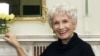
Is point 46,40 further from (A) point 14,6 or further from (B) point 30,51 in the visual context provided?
(A) point 14,6

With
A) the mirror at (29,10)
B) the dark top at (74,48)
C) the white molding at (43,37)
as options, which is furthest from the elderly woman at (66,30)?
the mirror at (29,10)

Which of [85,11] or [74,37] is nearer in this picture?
[74,37]

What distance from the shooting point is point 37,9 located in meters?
3.18

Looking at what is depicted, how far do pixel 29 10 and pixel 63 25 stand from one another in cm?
160

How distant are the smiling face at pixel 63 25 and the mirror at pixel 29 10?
5.07 ft

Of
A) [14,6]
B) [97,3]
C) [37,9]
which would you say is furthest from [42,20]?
[97,3]

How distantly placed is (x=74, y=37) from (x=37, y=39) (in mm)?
1454

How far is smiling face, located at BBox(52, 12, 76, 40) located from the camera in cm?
161

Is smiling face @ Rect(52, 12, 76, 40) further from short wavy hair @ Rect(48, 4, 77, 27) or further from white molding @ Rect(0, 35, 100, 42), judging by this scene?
white molding @ Rect(0, 35, 100, 42)

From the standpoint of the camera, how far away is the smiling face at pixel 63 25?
161 centimetres

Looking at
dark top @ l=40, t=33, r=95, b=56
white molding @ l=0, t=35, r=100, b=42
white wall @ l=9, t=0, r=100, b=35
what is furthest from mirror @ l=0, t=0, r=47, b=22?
dark top @ l=40, t=33, r=95, b=56

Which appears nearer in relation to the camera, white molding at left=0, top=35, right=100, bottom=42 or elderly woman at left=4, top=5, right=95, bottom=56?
elderly woman at left=4, top=5, right=95, bottom=56

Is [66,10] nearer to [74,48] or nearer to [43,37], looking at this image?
[74,48]

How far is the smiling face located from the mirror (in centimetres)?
155
